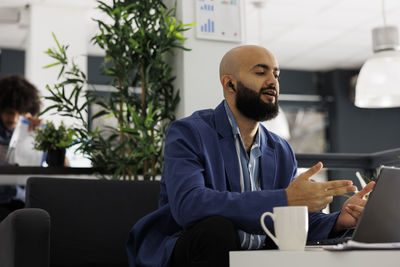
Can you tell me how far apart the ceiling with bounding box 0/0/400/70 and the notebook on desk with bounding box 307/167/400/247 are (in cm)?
434

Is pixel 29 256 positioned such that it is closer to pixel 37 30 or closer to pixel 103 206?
pixel 103 206

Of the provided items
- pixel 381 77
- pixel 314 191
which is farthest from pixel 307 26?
pixel 314 191

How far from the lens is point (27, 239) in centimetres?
160

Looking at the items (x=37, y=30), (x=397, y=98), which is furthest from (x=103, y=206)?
(x=37, y=30)

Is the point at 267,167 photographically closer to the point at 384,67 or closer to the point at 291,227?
the point at 291,227

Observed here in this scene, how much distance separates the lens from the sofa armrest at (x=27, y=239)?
5.23 feet

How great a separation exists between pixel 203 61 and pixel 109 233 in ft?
3.69

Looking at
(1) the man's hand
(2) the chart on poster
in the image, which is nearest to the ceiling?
(2) the chart on poster

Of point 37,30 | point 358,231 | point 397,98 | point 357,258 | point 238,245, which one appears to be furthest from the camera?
point 37,30

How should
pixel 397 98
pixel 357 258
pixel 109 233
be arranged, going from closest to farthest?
pixel 357 258 → pixel 109 233 → pixel 397 98

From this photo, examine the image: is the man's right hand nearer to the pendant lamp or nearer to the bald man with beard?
the bald man with beard

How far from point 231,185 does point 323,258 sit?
0.70 m

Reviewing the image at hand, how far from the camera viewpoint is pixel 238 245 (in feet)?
4.65

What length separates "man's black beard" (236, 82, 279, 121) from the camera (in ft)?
6.31
